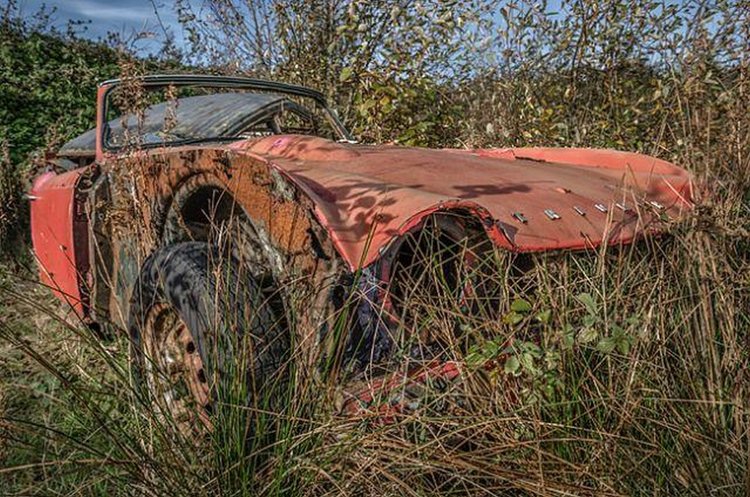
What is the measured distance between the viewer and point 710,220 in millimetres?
1953

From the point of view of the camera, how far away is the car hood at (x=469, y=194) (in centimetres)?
182

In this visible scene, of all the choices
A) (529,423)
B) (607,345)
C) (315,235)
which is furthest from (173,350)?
(607,345)

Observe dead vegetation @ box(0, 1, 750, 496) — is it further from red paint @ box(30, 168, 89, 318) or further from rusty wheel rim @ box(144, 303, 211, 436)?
red paint @ box(30, 168, 89, 318)

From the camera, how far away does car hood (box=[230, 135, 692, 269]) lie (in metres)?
1.82

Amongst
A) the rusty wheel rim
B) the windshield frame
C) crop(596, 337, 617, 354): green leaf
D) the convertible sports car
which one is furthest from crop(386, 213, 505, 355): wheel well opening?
the windshield frame

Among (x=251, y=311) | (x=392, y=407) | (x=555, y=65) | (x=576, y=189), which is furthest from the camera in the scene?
(x=555, y=65)

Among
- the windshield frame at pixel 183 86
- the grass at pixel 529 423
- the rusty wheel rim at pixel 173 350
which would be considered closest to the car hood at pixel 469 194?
the grass at pixel 529 423

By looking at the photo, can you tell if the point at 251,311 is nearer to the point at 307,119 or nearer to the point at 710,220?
the point at 710,220

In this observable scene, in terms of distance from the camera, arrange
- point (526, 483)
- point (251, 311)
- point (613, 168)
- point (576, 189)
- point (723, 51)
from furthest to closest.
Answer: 1. point (723, 51)
2. point (613, 168)
3. point (576, 189)
4. point (251, 311)
5. point (526, 483)

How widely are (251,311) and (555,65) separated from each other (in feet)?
16.5

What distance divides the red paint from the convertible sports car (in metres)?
0.20

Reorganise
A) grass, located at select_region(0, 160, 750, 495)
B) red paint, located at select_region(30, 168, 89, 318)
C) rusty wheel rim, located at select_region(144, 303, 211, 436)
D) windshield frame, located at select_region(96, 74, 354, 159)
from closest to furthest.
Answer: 1. grass, located at select_region(0, 160, 750, 495)
2. rusty wheel rim, located at select_region(144, 303, 211, 436)
3. red paint, located at select_region(30, 168, 89, 318)
4. windshield frame, located at select_region(96, 74, 354, 159)

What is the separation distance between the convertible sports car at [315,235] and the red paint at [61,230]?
202mm

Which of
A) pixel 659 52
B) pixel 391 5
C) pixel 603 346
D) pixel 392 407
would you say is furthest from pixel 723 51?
pixel 392 407
